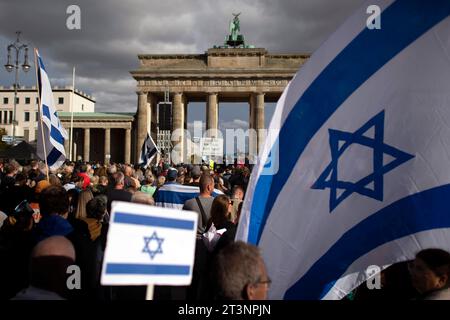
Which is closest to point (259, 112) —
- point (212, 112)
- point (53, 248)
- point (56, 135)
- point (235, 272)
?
point (212, 112)

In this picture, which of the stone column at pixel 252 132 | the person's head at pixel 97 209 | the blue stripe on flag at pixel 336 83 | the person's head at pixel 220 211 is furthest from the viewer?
the stone column at pixel 252 132

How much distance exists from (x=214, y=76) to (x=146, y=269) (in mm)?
57270

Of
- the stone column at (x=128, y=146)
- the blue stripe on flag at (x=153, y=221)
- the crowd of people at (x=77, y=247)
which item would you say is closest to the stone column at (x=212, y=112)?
the stone column at (x=128, y=146)

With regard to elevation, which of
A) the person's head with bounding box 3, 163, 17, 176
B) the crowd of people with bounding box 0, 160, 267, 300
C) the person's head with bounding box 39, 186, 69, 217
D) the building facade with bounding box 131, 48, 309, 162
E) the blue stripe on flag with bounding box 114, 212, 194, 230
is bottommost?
the crowd of people with bounding box 0, 160, 267, 300

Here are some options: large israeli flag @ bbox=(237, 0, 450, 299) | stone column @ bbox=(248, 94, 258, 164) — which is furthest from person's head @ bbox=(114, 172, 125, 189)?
stone column @ bbox=(248, 94, 258, 164)

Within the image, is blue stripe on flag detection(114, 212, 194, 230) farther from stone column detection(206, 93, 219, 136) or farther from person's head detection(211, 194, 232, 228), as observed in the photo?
stone column detection(206, 93, 219, 136)

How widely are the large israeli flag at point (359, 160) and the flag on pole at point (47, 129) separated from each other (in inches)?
239

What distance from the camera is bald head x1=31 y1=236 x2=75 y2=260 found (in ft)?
8.61

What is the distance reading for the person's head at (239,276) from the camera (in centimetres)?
236

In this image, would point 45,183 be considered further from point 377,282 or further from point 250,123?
point 250,123

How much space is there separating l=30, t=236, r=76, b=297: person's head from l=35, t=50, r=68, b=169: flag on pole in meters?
5.79

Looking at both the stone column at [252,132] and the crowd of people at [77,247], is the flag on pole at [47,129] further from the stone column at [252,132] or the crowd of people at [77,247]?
the stone column at [252,132]

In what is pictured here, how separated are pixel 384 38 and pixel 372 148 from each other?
80cm

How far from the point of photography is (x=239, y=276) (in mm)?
2363
